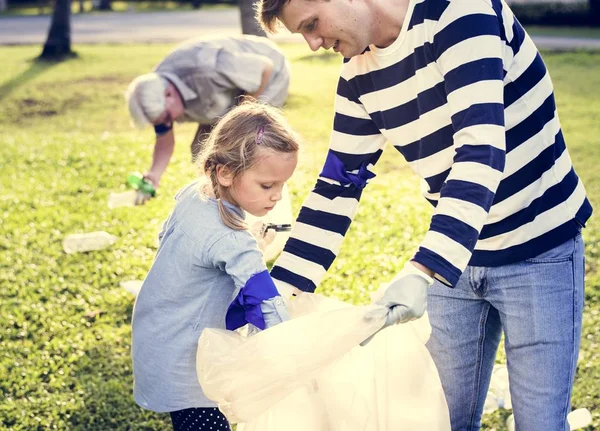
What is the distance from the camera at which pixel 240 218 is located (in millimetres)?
2039

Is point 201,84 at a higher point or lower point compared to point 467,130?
lower

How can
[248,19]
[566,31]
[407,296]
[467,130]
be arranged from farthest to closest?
[566,31], [248,19], [467,130], [407,296]

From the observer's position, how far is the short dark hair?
1.79 metres

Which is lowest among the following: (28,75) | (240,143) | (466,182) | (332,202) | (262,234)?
(28,75)

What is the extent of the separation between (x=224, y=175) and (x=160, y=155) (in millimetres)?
2329

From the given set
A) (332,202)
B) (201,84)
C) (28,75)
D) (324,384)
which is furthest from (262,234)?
(28,75)

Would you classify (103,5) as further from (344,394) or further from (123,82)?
(344,394)

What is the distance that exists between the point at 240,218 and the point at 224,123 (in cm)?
26

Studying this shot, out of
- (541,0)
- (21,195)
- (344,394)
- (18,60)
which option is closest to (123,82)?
(18,60)

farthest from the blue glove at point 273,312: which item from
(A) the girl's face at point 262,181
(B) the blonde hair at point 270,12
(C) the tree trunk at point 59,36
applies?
(C) the tree trunk at point 59,36

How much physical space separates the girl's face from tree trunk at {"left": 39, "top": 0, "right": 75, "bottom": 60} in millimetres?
13441

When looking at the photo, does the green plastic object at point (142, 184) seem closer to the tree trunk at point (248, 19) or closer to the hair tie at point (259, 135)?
the hair tie at point (259, 135)

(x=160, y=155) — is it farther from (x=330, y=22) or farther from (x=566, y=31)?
(x=566, y=31)

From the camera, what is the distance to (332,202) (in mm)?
2150
